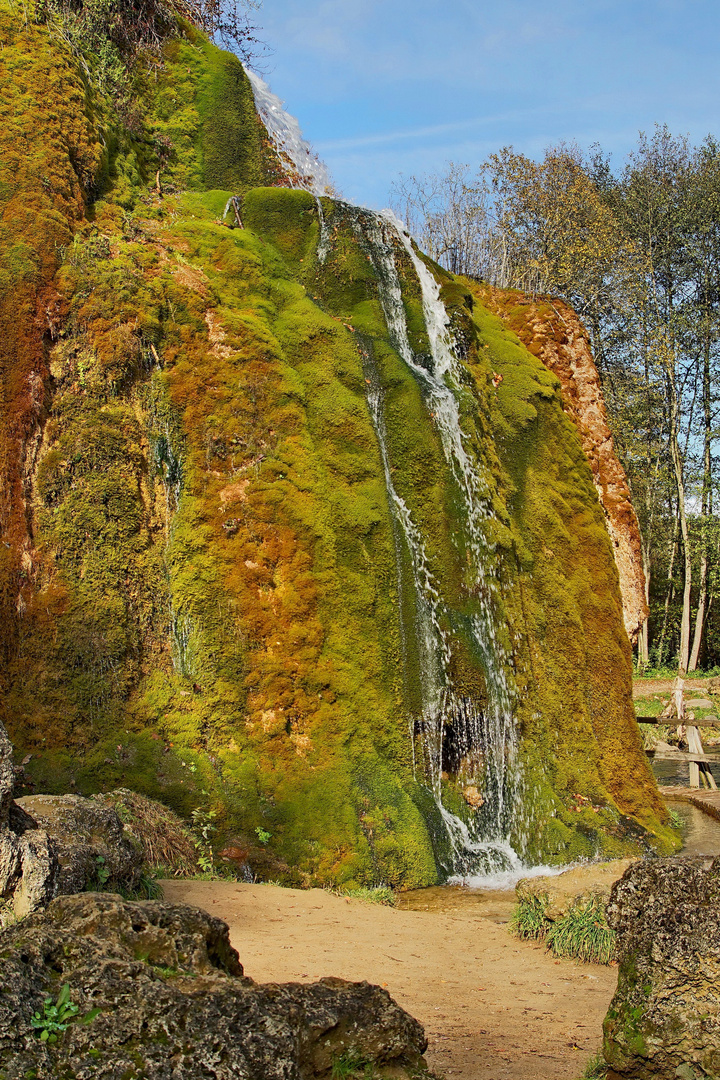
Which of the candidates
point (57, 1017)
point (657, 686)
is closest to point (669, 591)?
point (657, 686)

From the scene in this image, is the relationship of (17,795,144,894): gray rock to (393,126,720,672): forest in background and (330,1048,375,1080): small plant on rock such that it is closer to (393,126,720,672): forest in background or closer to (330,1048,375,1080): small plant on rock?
(330,1048,375,1080): small plant on rock

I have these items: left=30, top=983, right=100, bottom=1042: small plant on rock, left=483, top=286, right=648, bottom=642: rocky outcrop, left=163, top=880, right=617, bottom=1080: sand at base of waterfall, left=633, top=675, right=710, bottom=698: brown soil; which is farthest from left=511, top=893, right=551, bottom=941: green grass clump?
left=633, top=675, right=710, bottom=698: brown soil

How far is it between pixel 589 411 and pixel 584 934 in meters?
13.1

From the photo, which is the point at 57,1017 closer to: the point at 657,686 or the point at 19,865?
the point at 19,865

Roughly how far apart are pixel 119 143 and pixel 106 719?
9079mm

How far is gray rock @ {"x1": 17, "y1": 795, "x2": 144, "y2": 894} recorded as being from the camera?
246 inches

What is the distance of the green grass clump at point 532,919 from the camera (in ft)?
25.9

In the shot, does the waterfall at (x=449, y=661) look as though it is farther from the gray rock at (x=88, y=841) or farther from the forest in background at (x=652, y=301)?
the forest in background at (x=652, y=301)

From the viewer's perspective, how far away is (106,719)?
9.50 metres

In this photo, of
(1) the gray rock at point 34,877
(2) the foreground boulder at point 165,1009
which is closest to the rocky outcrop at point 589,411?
(1) the gray rock at point 34,877

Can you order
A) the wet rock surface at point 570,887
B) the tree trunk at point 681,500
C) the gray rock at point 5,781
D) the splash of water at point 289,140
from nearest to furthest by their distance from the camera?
the gray rock at point 5,781
the wet rock surface at point 570,887
the splash of water at point 289,140
the tree trunk at point 681,500

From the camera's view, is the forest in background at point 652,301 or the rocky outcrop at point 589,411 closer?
the rocky outcrop at point 589,411

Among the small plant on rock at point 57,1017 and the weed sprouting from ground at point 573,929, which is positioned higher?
the small plant on rock at point 57,1017

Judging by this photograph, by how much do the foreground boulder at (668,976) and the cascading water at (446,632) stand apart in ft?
20.6
